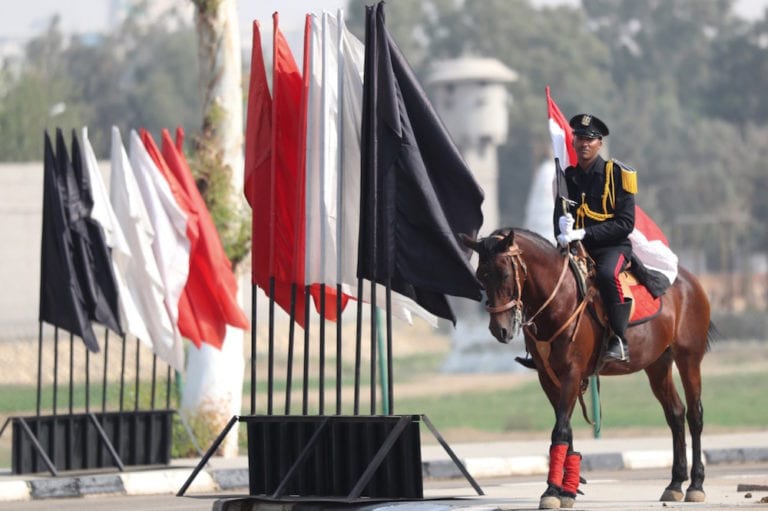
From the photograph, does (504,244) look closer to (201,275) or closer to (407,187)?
(407,187)

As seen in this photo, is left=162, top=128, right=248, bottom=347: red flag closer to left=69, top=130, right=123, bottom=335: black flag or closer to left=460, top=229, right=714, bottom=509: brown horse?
left=69, top=130, right=123, bottom=335: black flag

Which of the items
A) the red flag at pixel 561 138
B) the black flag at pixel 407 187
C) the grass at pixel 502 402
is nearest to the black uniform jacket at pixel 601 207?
the red flag at pixel 561 138

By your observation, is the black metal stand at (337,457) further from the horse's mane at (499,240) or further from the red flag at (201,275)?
the red flag at (201,275)

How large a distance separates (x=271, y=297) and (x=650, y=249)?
2952mm

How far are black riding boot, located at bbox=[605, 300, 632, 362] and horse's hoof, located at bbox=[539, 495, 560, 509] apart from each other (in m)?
1.32

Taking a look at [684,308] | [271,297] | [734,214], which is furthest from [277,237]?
[734,214]

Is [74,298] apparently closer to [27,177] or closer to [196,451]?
[196,451]

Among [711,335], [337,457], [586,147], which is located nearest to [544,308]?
[586,147]

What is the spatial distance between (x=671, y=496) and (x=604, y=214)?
214 centimetres

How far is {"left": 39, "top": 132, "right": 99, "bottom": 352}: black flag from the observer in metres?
18.6

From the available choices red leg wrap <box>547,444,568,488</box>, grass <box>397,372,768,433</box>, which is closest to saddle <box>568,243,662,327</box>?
red leg wrap <box>547,444,568,488</box>

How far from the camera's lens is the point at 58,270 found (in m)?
18.8

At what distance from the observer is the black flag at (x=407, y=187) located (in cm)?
1265

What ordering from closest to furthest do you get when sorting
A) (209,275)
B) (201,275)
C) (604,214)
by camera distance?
(604,214) → (209,275) → (201,275)
